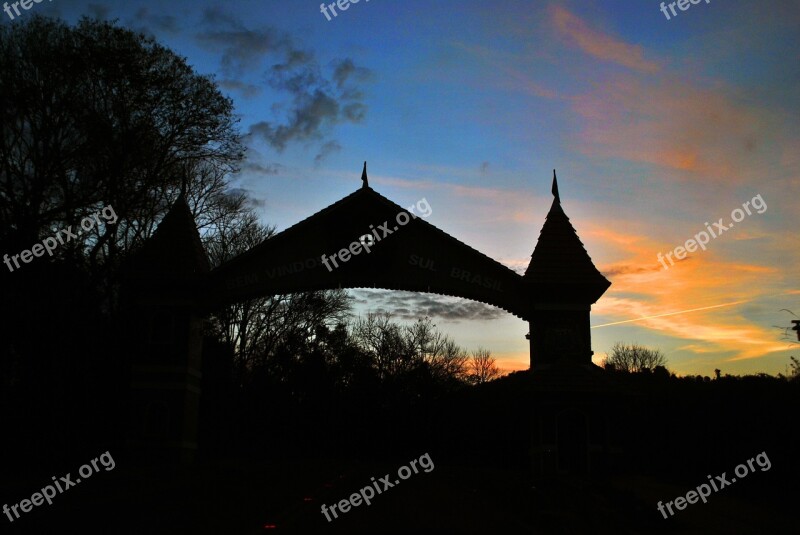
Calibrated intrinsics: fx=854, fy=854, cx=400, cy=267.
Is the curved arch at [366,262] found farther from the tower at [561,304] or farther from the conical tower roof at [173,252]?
the conical tower roof at [173,252]

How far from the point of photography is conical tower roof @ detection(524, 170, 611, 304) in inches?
1059

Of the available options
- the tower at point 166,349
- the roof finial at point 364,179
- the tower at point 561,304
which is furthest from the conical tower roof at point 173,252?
the tower at point 561,304

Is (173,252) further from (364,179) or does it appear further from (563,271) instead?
(563,271)

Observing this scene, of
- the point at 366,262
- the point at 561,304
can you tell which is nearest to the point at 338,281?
the point at 366,262

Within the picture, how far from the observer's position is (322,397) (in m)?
54.4

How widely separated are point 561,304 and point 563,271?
107 centimetres

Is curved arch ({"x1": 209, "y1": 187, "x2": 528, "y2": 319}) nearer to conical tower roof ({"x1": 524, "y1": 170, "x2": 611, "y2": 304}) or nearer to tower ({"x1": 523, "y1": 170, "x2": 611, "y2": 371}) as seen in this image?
tower ({"x1": 523, "y1": 170, "x2": 611, "y2": 371})

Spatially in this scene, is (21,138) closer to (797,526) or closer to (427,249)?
(427,249)

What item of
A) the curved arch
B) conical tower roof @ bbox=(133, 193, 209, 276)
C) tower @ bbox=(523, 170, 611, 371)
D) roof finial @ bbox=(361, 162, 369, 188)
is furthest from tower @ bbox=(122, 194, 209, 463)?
tower @ bbox=(523, 170, 611, 371)

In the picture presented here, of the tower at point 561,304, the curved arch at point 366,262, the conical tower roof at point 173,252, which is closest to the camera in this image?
the tower at point 561,304

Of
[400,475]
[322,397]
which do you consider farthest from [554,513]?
[322,397]

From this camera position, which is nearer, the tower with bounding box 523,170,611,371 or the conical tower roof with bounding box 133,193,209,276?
the tower with bounding box 523,170,611,371

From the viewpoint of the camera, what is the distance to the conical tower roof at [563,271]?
26.9 metres

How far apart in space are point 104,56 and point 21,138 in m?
4.32
